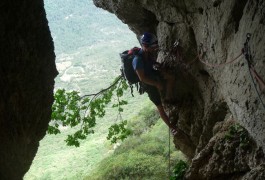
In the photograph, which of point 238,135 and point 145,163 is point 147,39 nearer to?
point 238,135

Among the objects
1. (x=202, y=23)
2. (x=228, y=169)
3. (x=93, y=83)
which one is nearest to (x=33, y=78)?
(x=202, y=23)

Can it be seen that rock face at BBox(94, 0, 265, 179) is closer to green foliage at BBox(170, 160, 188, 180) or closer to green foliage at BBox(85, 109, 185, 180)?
green foliage at BBox(170, 160, 188, 180)

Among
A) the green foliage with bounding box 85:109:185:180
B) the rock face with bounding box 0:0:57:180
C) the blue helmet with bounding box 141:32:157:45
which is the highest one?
the blue helmet with bounding box 141:32:157:45

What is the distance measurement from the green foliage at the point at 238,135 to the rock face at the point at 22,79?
376cm

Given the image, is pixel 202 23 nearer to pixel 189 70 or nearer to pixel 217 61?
pixel 217 61

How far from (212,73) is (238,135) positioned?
1.46m

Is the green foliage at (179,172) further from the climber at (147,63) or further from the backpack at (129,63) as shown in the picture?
the backpack at (129,63)

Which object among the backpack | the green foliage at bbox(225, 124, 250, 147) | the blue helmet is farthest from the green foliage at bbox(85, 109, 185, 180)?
the green foliage at bbox(225, 124, 250, 147)

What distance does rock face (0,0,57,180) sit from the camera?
18.7 feet

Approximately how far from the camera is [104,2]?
1049cm

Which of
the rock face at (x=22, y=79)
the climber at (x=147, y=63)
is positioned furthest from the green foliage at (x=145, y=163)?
the rock face at (x=22, y=79)

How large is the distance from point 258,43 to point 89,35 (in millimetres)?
128992

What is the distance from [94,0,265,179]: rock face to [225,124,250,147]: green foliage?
0.18 feet

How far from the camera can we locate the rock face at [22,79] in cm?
571
